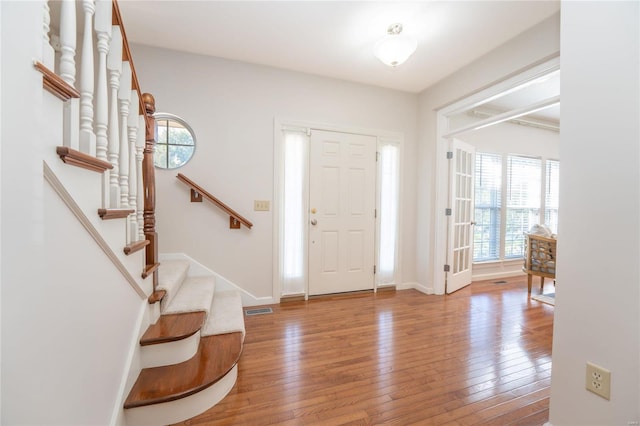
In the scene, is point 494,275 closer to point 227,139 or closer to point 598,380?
point 598,380

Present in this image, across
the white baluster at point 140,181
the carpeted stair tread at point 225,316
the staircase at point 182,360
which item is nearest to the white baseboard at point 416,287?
the carpeted stair tread at point 225,316

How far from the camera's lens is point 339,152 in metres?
3.35

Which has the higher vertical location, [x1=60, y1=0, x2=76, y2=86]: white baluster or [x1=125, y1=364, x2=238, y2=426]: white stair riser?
[x1=60, y1=0, x2=76, y2=86]: white baluster

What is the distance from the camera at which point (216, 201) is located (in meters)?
2.81

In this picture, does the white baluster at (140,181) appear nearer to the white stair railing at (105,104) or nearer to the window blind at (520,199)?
the white stair railing at (105,104)

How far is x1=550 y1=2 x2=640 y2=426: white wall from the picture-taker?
3.57 ft

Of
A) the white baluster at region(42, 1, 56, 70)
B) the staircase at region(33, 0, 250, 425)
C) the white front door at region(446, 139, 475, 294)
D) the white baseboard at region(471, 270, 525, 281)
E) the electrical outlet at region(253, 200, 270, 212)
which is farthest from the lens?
the white baseboard at region(471, 270, 525, 281)

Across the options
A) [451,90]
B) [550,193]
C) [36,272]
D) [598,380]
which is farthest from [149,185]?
[550,193]

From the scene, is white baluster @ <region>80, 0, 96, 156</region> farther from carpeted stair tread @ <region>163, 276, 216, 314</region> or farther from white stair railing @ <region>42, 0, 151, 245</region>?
carpeted stair tread @ <region>163, 276, 216, 314</region>

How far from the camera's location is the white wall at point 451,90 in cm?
227

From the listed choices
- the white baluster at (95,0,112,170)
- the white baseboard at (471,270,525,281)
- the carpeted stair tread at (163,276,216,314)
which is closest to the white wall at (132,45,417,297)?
the carpeted stair tread at (163,276,216,314)

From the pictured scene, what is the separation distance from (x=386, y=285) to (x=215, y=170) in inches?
105

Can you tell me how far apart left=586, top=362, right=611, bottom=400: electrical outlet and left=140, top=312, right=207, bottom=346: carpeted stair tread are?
2089mm

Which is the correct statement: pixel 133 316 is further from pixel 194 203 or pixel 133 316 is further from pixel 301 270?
pixel 301 270
